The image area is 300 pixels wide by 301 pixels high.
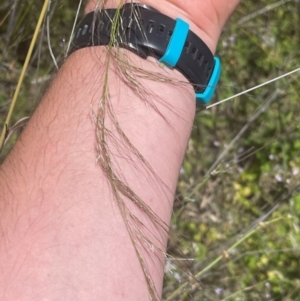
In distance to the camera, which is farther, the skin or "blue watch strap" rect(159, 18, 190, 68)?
"blue watch strap" rect(159, 18, 190, 68)

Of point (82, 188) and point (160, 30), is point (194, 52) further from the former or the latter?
point (82, 188)

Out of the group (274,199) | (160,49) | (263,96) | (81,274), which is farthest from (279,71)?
(81,274)

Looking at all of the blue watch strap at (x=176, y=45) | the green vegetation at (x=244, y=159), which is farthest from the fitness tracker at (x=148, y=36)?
the green vegetation at (x=244, y=159)

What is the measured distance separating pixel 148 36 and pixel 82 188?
0.74ft

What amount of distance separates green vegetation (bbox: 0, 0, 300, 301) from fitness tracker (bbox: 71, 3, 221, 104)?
53 centimetres

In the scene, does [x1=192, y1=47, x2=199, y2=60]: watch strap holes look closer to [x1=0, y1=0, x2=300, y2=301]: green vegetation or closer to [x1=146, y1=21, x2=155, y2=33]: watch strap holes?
[x1=146, y1=21, x2=155, y2=33]: watch strap holes

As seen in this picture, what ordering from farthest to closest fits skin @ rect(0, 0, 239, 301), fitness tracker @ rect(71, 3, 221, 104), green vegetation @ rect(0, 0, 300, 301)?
green vegetation @ rect(0, 0, 300, 301), fitness tracker @ rect(71, 3, 221, 104), skin @ rect(0, 0, 239, 301)

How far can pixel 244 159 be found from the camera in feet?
4.51

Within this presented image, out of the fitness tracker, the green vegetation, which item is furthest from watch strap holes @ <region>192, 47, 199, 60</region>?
the green vegetation

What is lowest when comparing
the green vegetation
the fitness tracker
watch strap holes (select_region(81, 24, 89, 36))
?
the green vegetation

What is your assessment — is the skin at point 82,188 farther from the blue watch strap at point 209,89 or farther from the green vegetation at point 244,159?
the green vegetation at point 244,159

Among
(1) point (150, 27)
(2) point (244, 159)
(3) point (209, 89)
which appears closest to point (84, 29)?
(1) point (150, 27)

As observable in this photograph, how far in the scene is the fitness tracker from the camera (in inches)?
25.0

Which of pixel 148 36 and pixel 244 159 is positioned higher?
pixel 148 36
